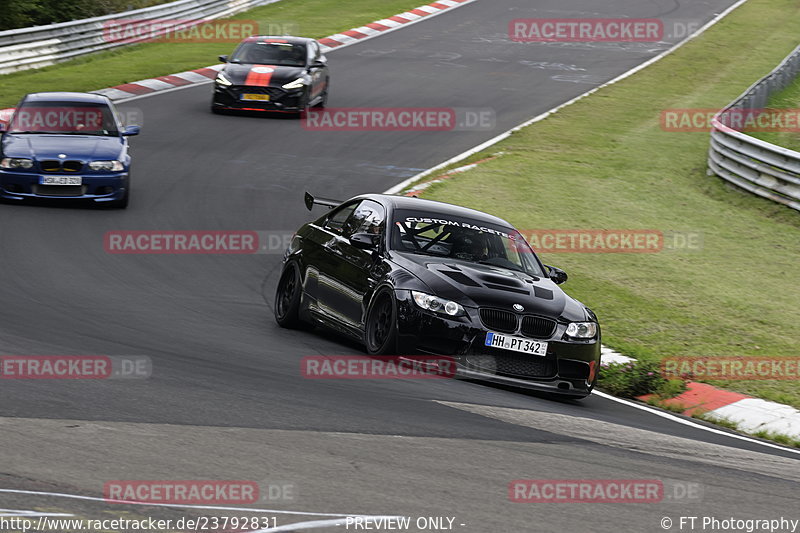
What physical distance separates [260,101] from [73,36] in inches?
330

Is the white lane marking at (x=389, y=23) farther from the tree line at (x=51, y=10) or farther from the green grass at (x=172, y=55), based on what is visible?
the tree line at (x=51, y=10)

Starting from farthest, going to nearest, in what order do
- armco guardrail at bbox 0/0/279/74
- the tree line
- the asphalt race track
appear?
the tree line, armco guardrail at bbox 0/0/279/74, the asphalt race track

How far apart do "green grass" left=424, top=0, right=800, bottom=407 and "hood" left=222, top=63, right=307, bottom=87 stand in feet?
15.0

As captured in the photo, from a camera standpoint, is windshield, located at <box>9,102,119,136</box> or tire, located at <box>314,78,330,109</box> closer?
windshield, located at <box>9,102,119,136</box>

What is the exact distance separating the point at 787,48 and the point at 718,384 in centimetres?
2907

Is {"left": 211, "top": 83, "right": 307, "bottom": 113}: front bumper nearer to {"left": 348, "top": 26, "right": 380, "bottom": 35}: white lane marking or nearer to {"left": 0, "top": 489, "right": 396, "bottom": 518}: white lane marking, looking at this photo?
{"left": 348, "top": 26, "right": 380, "bottom": 35}: white lane marking

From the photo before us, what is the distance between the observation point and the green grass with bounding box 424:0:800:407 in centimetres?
1254

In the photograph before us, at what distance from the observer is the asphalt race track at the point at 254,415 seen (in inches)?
236

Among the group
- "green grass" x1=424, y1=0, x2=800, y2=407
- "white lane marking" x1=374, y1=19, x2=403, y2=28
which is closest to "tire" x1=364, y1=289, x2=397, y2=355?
"green grass" x1=424, y1=0, x2=800, y2=407

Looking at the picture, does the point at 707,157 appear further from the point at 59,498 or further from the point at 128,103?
the point at 59,498

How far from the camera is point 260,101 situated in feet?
78.9

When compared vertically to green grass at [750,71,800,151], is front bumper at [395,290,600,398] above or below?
above

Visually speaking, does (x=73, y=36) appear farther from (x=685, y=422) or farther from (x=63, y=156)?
(x=685, y=422)

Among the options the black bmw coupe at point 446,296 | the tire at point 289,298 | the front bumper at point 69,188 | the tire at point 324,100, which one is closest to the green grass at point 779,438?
the black bmw coupe at point 446,296
